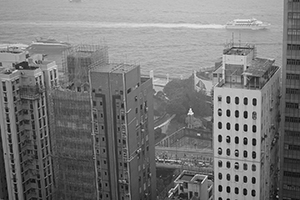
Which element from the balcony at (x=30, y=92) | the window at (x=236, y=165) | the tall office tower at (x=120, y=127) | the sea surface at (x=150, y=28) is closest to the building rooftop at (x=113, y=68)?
the tall office tower at (x=120, y=127)

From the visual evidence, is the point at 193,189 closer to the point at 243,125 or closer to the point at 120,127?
the point at 120,127

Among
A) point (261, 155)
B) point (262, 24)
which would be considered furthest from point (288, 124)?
point (262, 24)

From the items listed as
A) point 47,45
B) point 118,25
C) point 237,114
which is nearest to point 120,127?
point 237,114

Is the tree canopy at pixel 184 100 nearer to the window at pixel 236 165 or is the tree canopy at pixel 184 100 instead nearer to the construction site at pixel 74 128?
the construction site at pixel 74 128

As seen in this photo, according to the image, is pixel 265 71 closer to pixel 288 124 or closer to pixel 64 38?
pixel 288 124

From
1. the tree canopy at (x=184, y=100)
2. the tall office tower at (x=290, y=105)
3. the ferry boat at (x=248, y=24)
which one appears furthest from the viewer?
the ferry boat at (x=248, y=24)

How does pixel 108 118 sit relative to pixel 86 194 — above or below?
above
